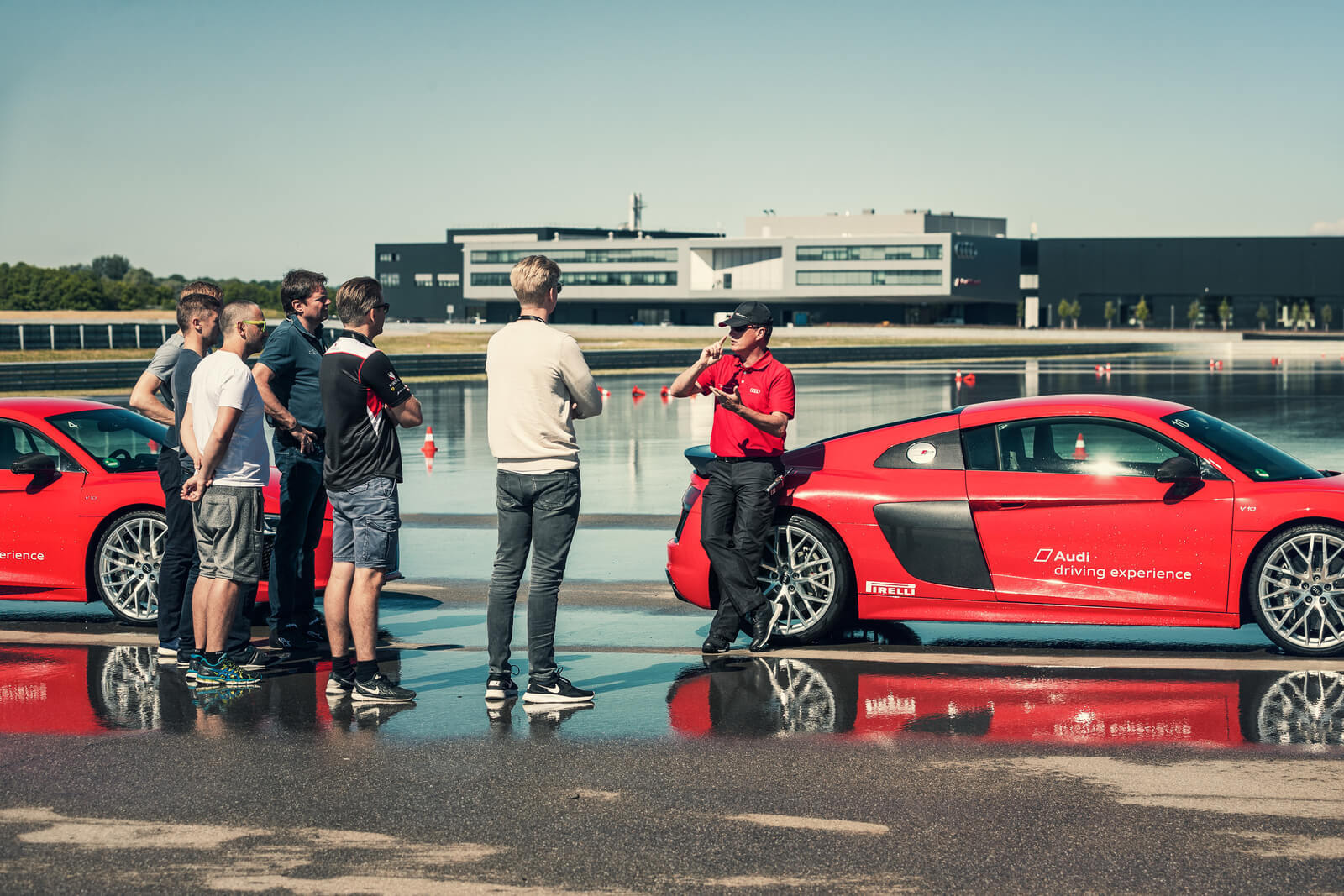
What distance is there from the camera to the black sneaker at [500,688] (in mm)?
6559

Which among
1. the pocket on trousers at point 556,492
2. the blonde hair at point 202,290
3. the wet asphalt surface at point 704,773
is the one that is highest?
the blonde hair at point 202,290

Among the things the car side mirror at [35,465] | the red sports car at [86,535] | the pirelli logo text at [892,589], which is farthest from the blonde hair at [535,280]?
the car side mirror at [35,465]

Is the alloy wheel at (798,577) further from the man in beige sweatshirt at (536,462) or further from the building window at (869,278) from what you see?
the building window at (869,278)

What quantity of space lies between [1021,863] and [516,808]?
5.71ft

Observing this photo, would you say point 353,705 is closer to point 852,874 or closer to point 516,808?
point 516,808

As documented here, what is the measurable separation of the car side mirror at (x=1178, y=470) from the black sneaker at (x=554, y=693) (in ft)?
10.4

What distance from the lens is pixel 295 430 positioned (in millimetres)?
7480

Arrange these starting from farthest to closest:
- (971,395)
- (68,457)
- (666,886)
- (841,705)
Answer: (971,395) < (68,457) < (841,705) < (666,886)

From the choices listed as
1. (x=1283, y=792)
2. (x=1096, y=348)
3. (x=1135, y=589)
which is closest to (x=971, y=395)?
(x=1135, y=589)

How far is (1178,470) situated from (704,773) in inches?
130


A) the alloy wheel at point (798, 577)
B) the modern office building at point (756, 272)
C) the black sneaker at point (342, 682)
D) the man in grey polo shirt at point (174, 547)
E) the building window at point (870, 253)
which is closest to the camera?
the black sneaker at point (342, 682)

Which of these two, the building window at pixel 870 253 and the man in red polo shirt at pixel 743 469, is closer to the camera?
the man in red polo shirt at pixel 743 469

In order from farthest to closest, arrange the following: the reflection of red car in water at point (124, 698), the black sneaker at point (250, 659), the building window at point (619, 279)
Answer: the building window at point (619, 279)
the black sneaker at point (250, 659)
the reflection of red car in water at point (124, 698)

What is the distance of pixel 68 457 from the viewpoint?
342 inches
